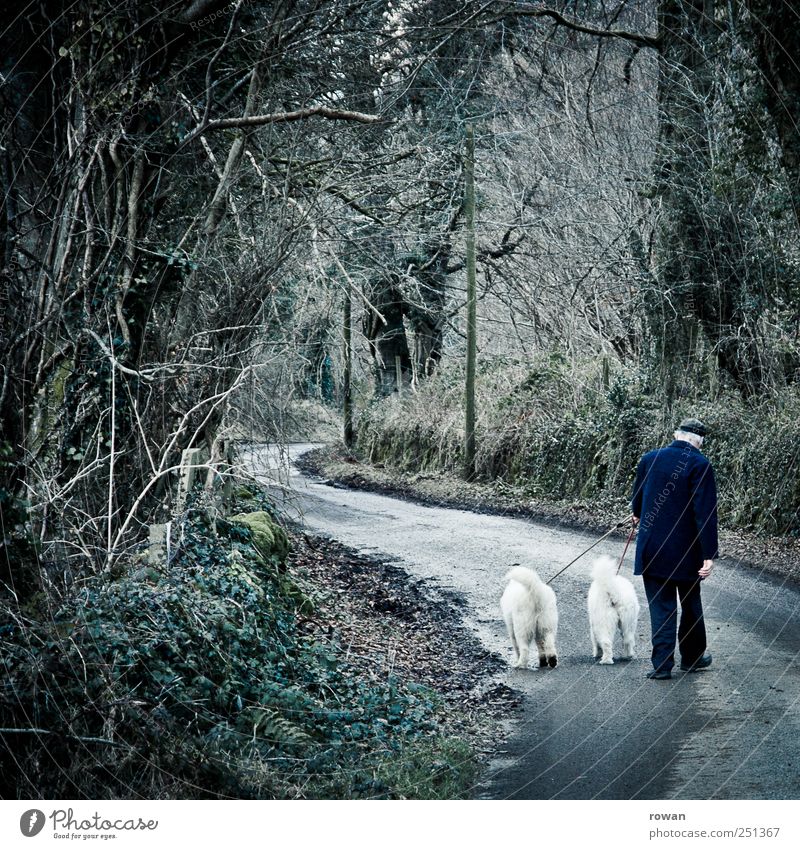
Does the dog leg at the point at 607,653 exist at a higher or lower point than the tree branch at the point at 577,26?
lower

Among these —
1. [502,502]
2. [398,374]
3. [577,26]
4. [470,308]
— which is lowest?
[502,502]

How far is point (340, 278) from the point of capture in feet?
20.9

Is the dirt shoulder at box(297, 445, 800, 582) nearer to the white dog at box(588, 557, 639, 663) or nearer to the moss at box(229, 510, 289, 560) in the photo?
the white dog at box(588, 557, 639, 663)

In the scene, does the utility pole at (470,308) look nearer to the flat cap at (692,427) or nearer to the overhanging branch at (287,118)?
the overhanging branch at (287,118)

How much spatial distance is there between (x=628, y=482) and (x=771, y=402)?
159cm

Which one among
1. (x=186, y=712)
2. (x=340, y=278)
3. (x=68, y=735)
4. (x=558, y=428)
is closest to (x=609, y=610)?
(x=558, y=428)

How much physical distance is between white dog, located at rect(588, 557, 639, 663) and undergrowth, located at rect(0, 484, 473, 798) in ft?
3.61

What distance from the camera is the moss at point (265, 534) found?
5.49 meters

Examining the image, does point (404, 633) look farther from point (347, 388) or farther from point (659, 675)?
point (347, 388)

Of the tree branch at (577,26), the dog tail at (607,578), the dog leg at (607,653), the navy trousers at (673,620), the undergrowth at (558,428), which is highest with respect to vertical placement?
the tree branch at (577,26)

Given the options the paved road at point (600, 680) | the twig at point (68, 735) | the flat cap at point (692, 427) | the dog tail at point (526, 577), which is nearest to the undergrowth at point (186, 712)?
the twig at point (68, 735)

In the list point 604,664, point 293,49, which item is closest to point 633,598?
point 604,664

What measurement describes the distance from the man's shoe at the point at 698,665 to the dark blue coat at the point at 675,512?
0.55 m

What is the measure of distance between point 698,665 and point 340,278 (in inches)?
143
